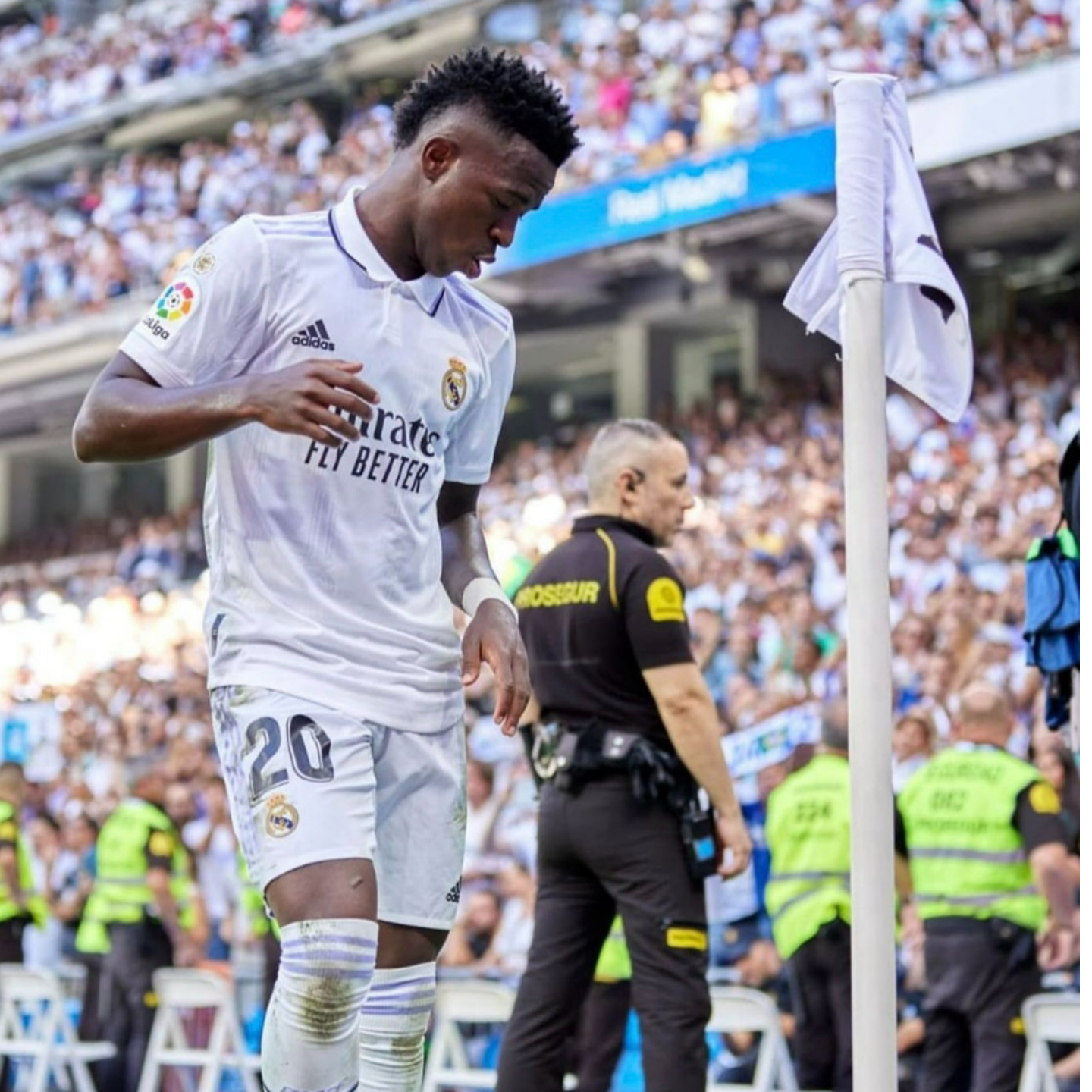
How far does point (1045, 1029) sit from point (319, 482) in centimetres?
434

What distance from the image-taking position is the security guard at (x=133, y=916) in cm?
1112

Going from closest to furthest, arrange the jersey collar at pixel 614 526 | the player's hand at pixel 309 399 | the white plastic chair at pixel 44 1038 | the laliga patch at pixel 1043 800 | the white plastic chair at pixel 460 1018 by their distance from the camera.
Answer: the player's hand at pixel 309 399
the jersey collar at pixel 614 526
the laliga patch at pixel 1043 800
the white plastic chair at pixel 460 1018
the white plastic chair at pixel 44 1038

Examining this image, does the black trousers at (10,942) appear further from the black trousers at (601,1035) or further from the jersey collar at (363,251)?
the jersey collar at (363,251)

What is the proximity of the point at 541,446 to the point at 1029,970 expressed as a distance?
56.3ft

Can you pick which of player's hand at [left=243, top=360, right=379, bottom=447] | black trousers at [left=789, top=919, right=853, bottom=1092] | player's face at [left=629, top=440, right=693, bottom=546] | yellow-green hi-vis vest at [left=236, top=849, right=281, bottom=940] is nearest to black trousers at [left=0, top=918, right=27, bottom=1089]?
yellow-green hi-vis vest at [left=236, top=849, right=281, bottom=940]

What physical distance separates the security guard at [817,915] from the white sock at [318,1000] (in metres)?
4.82

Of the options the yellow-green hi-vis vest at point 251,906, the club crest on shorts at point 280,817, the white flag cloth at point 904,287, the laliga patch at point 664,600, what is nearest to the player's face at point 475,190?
the white flag cloth at point 904,287

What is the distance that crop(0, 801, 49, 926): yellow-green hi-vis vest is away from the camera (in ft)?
38.5

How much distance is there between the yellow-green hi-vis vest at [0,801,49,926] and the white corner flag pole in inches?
340

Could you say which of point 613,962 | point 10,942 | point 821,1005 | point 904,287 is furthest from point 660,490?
point 10,942

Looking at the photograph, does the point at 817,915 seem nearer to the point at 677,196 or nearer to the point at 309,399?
the point at 309,399

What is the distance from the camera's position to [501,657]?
152 inches

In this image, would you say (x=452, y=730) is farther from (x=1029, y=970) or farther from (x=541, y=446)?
(x=541, y=446)

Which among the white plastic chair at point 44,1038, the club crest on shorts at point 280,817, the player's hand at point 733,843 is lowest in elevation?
the white plastic chair at point 44,1038
